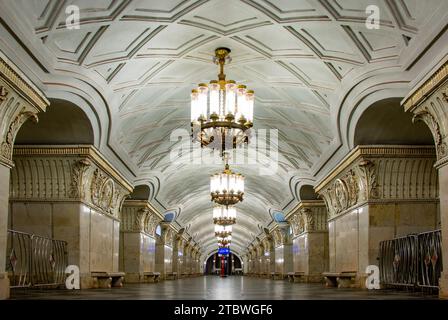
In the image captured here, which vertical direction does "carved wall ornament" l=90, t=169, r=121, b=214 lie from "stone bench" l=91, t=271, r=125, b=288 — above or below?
above

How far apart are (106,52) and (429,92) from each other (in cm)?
557

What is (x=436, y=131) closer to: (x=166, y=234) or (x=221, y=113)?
(x=221, y=113)

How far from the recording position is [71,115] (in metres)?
11.6

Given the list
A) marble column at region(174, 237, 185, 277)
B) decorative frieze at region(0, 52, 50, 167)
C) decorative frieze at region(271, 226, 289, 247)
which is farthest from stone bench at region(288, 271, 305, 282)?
marble column at region(174, 237, 185, 277)

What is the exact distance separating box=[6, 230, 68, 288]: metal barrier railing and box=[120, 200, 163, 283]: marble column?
8.15m

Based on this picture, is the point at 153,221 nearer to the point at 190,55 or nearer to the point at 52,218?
the point at 52,218

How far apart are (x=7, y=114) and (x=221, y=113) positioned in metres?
3.74

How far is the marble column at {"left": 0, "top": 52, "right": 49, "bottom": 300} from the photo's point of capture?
7973 millimetres

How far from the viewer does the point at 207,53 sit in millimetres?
11680

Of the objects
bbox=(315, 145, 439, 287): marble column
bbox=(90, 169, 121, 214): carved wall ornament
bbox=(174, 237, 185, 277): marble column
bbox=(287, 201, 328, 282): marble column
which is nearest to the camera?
bbox=(315, 145, 439, 287): marble column

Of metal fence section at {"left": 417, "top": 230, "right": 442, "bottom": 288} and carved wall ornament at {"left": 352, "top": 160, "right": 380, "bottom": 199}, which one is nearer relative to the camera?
metal fence section at {"left": 417, "top": 230, "right": 442, "bottom": 288}

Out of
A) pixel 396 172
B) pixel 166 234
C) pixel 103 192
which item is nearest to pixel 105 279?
pixel 103 192

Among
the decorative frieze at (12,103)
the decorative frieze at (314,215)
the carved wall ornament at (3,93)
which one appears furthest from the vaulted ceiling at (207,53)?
the decorative frieze at (314,215)

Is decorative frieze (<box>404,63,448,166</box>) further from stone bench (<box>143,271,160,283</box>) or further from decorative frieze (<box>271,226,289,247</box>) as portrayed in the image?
decorative frieze (<box>271,226,289,247</box>)
